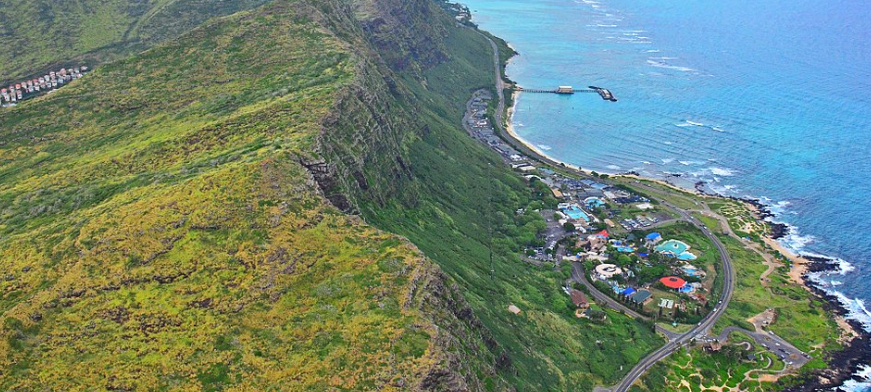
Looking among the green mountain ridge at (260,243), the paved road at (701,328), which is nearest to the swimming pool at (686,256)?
the paved road at (701,328)

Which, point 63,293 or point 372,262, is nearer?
point 63,293

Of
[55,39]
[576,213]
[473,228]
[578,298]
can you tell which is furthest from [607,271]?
[55,39]

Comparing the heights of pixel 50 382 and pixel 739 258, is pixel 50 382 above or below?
above

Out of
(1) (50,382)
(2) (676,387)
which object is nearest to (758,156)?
(2) (676,387)

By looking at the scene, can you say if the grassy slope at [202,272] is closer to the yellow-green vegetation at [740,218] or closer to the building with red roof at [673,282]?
the building with red roof at [673,282]

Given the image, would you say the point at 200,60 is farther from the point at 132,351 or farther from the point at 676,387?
the point at 676,387

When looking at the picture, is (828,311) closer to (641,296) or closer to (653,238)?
(653,238)

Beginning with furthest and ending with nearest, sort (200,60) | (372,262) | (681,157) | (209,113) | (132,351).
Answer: (681,157)
(200,60)
(209,113)
(372,262)
(132,351)
